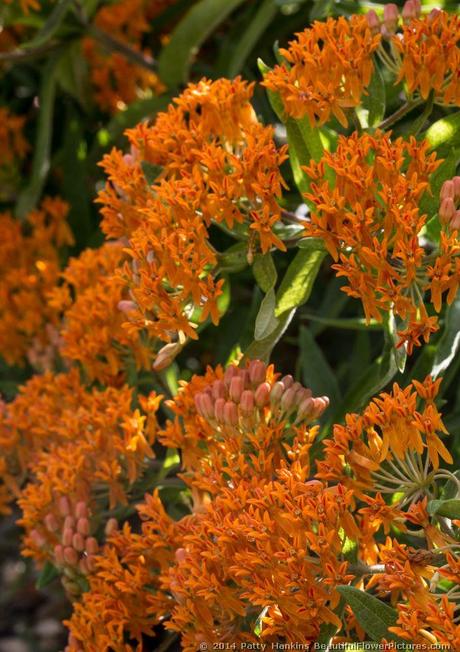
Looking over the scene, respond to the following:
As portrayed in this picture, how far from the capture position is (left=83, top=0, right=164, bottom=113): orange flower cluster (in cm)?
346

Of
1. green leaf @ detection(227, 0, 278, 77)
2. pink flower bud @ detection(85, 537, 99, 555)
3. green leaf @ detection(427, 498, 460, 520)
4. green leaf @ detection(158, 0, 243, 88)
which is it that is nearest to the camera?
green leaf @ detection(427, 498, 460, 520)

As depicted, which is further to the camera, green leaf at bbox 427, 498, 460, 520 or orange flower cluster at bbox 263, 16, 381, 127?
orange flower cluster at bbox 263, 16, 381, 127

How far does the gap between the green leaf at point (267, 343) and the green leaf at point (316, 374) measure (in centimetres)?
46

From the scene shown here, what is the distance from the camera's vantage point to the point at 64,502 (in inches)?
87.8

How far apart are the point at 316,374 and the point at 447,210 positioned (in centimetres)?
81

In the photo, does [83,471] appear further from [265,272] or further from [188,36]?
[188,36]

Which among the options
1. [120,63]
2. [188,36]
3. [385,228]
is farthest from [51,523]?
[120,63]

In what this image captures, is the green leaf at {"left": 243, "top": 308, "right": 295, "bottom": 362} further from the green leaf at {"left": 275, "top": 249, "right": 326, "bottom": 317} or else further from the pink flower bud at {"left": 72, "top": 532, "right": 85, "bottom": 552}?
the pink flower bud at {"left": 72, "top": 532, "right": 85, "bottom": 552}

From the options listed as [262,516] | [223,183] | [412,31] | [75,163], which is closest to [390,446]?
[262,516]

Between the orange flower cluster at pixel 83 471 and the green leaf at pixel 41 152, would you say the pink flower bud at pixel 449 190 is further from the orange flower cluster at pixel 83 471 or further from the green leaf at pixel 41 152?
the green leaf at pixel 41 152

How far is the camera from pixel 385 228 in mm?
1820

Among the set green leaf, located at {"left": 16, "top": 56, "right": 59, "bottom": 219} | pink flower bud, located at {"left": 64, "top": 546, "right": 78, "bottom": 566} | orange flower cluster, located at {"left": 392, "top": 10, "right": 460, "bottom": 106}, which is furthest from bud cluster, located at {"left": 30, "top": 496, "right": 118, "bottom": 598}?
green leaf, located at {"left": 16, "top": 56, "right": 59, "bottom": 219}

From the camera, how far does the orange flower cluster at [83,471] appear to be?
2.20 m

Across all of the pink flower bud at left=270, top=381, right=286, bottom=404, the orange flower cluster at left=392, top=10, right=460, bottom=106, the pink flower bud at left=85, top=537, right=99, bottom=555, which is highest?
the orange flower cluster at left=392, top=10, right=460, bottom=106
